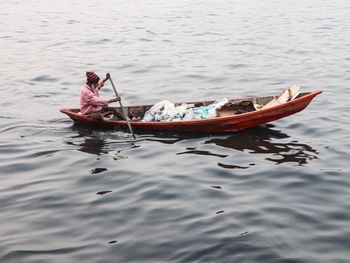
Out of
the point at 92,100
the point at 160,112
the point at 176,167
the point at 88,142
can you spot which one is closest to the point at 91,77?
the point at 92,100

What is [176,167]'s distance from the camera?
11289 mm

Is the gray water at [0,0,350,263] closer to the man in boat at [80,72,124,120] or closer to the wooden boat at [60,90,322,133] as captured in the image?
the wooden boat at [60,90,322,133]

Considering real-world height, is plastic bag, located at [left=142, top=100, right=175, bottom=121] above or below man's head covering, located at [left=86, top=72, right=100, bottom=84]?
below

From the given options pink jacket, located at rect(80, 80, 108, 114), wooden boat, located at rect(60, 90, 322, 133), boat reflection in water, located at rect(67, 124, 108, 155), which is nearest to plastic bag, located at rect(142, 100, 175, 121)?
wooden boat, located at rect(60, 90, 322, 133)

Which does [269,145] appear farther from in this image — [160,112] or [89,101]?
[89,101]

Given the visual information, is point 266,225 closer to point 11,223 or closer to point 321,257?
point 321,257

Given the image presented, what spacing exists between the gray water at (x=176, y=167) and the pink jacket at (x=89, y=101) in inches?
21.5

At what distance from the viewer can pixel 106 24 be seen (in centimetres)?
3319

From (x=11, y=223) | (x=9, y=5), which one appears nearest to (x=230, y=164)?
(x=11, y=223)

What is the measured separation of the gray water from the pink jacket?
1.80 ft

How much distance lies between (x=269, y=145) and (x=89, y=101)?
14.7ft

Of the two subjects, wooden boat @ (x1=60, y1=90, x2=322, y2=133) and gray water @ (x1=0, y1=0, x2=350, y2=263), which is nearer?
gray water @ (x1=0, y1=0, x2=350, y2=263)

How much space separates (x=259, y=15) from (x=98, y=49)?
41.4 feet

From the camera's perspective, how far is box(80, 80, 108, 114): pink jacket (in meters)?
13.4
